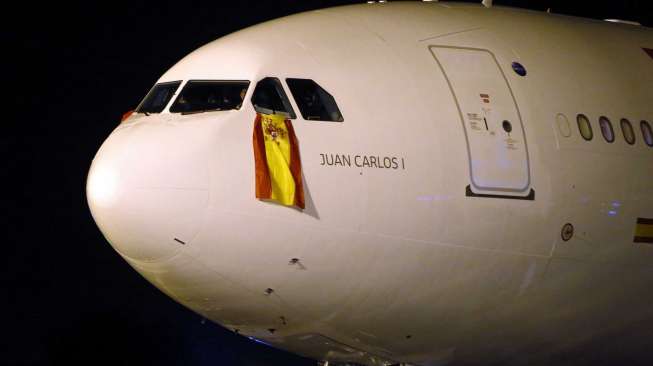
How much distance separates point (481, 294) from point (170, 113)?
145 inches

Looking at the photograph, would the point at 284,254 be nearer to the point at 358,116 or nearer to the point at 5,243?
the point at 358,116

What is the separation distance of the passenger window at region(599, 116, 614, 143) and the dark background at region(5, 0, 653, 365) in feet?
28.6

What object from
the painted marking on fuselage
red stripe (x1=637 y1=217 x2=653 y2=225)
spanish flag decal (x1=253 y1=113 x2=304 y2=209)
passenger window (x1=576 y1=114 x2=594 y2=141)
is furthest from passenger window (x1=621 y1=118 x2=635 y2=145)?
spanish flag decal (x1=253 y1=113 x2=304 y2=209)

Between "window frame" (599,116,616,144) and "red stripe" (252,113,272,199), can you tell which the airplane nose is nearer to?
"red stripe" (252,113,272,199)

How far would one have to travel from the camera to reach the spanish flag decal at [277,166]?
1431cm

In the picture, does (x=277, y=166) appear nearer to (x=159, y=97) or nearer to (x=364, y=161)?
(x=364, y=161)

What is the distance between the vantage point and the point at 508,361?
666 inches

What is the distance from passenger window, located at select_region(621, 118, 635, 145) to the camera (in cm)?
1703

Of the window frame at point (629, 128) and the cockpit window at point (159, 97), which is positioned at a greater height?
the cockpit window at point (159, 97)

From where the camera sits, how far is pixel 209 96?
49.2 feet

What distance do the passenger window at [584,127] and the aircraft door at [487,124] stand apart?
95 cm

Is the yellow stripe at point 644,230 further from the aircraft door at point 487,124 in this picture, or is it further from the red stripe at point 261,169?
the red stripe at point 261,169

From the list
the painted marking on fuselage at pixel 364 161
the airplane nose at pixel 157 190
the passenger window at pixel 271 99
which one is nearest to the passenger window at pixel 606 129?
the painted marking on fuselage at pixel 364 161

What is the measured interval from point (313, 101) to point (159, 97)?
1754 mm
